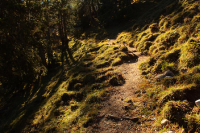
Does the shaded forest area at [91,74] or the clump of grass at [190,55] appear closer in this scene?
the shaded forest area at [91,74]

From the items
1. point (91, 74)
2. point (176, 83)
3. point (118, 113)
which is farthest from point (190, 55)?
point (91, 74)

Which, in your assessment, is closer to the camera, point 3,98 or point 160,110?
point 160,110

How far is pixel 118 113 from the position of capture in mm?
4680

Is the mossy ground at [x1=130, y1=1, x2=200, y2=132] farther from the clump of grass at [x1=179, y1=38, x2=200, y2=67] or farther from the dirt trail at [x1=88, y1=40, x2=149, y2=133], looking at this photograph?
the dirt trail at [x1=88, y1=40, x2=149, y2=133]

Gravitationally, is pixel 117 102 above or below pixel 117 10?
below

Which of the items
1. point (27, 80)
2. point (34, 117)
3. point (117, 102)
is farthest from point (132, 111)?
point (27, 80)

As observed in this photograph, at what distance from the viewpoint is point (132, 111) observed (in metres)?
4.59

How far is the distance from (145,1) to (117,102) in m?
22.0

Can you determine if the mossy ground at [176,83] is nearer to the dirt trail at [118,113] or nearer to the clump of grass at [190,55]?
the clump of grass at [190,55]

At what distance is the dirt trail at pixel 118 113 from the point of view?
4156mm

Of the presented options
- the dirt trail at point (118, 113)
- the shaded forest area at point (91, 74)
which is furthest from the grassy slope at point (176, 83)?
the dirt trail at point (118, 113)

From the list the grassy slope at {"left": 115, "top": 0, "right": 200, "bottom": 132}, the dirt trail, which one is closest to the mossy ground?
the grassy slope at {"left": 115, "top": 0, "right": 200, "bottom": 132}

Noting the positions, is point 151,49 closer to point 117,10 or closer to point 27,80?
point 27,80

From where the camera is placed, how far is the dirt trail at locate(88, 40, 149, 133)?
4.16 meters
